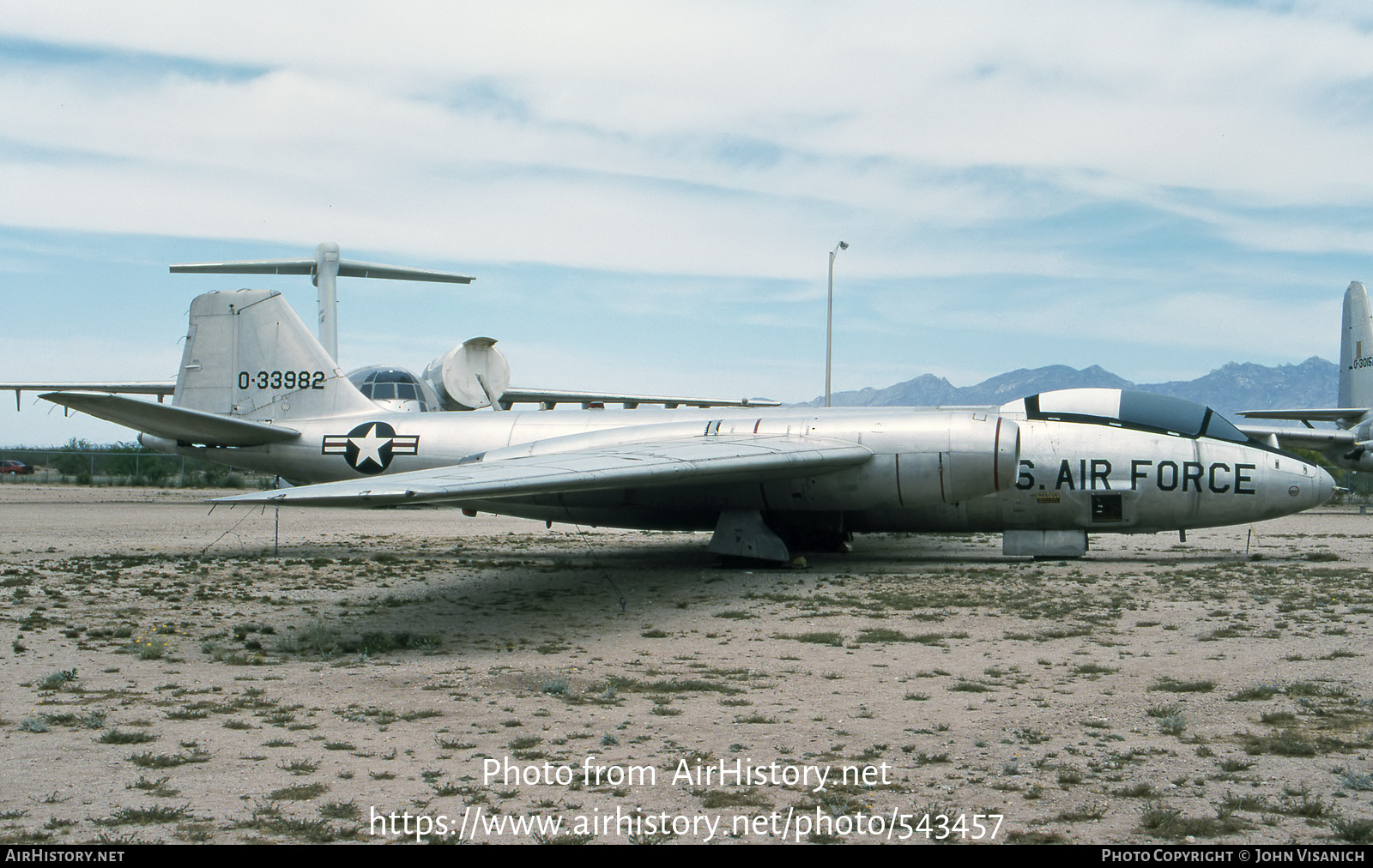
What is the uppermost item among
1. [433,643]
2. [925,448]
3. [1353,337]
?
[1353,337]

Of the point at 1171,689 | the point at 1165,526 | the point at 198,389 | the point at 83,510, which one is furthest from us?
the point at 83,510

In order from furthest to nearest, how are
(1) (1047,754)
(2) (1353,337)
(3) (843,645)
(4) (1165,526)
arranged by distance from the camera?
1. (2) (1353,337)
2. (4) (1165,526)
3. (3) (843,645)
4. (1) (1047,754)

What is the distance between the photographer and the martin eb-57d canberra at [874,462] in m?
13.3

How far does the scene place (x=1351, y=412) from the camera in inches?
1173

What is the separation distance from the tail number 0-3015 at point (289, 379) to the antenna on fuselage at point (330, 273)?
52.0 feet

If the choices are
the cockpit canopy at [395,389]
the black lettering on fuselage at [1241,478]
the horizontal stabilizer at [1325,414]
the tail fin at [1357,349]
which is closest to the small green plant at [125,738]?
the black lettering on fuselage at [1241,478]

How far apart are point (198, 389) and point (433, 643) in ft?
37.8

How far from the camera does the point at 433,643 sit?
8.65 meters

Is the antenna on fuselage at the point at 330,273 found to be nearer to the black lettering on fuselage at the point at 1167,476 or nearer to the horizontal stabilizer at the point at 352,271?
the horizontal stabilizer at the point at 352,271

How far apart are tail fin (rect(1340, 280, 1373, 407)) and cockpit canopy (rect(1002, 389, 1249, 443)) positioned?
20262 millimetres

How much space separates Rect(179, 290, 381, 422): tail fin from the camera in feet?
57.4

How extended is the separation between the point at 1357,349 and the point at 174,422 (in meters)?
32.8

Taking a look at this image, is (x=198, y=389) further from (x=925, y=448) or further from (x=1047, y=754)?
(x=1047, y=754)

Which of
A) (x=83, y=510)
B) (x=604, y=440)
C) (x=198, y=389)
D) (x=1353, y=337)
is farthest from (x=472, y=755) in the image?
(x=1353, y=337)
